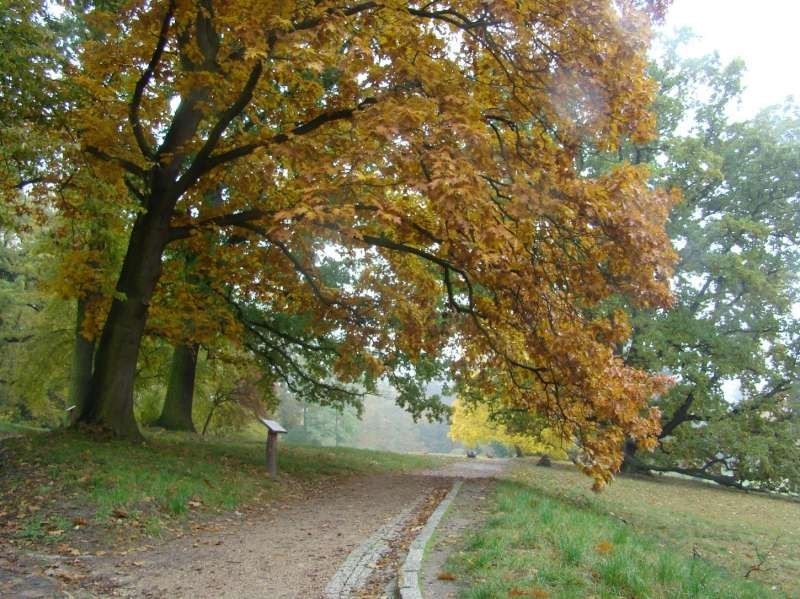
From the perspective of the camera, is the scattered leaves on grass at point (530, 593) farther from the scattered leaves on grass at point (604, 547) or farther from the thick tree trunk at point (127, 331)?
the thick tree trunk at point (127, 331)

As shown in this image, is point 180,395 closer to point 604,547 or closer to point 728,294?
point 604,547

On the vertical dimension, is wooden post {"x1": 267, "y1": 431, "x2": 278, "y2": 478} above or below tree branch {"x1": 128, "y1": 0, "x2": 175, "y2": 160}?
below

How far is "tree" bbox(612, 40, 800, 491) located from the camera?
69.3 ft

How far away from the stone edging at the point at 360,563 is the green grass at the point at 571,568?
81cm

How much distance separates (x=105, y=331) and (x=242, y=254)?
110 inches

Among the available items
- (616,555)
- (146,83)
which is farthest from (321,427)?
(616,555)

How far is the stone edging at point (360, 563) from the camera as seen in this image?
5233 mm

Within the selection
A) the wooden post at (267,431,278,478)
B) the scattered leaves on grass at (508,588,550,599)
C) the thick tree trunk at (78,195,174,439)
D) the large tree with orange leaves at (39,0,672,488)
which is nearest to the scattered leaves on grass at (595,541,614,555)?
the scattered leaves on grass at (508,588,550,599)

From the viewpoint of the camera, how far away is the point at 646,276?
26.7ft

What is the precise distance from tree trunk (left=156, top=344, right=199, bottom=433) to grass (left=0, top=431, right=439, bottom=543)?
747 cm

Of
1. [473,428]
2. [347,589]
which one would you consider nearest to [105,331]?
[347,589]

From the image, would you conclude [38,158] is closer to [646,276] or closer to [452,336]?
[452,336]

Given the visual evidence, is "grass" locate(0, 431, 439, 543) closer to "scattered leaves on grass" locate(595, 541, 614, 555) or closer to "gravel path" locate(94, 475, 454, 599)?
"gravel path" locate(94, 475, 454, 599)

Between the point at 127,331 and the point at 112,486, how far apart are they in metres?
3.71
